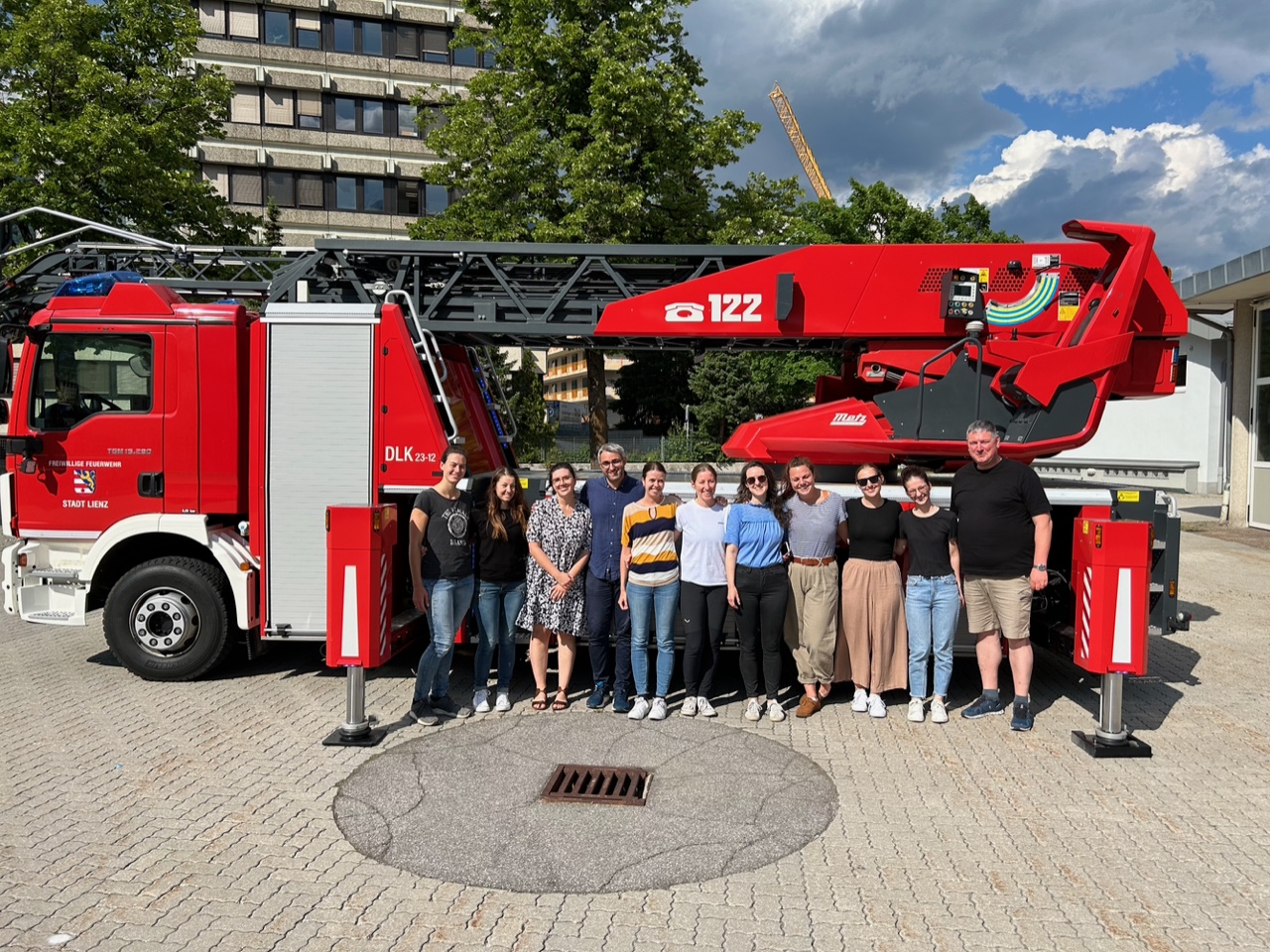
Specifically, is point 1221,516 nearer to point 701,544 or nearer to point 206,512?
point 701,544

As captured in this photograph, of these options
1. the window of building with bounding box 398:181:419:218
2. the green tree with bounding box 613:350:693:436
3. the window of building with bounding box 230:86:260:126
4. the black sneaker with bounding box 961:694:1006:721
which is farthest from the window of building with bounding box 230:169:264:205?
the black sneaker with bounding box 961:694:1006:721

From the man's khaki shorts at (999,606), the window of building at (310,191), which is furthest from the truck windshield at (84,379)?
the window of building at (310,191)

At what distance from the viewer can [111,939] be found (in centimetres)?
339

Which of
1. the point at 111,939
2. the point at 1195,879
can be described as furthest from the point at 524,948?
the point at 1195,879

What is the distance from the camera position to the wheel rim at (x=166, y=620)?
264 inches

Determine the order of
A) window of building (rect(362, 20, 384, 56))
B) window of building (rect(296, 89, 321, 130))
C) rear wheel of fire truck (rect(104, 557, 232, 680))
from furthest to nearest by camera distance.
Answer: window of building (rect(362, 20, 384, 56))
window of building (rect(296, 89, 321, 130))
rear wheel of fire truck (rect(104, 557, 232, 680))

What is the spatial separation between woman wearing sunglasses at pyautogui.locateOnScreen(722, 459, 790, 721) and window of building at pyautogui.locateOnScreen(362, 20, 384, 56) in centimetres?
3868

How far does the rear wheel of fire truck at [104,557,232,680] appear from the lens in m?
6.70

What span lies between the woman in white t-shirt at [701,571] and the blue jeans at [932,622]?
4.11ft

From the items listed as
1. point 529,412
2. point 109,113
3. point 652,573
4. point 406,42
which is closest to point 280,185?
point 406,42

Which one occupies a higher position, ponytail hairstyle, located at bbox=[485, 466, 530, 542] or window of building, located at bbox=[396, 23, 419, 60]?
window of building, located at bbox=[396, 23, 419, 60]

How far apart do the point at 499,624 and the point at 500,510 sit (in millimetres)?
796

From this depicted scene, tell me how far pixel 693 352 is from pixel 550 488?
222 cm

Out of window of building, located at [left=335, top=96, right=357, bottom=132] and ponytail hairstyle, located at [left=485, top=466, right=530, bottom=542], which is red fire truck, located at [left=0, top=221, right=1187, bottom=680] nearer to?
ponytail hairstyle, located at [left=485, top=466, right=530, bottom=542]
